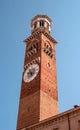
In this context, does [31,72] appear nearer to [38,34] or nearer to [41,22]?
[38,34]

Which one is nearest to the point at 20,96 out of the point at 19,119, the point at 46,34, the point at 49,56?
the point at 19,119

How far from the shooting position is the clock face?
90.4 feet

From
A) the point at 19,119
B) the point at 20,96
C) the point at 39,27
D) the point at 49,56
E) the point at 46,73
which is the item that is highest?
the point at 39,27

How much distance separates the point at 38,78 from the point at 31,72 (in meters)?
1.81

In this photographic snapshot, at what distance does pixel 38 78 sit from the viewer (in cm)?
2664

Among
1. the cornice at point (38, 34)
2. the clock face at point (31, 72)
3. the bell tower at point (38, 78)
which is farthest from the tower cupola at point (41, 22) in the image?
the clock face at point (31, 72)

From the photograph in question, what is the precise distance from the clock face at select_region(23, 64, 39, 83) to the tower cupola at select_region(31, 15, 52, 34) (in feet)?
20.8

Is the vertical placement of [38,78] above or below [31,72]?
below

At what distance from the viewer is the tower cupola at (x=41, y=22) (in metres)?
33.1

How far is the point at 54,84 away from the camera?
28.3m

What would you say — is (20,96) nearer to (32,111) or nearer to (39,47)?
(32,111)

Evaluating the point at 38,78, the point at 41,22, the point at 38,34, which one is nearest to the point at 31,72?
the point at 38,78

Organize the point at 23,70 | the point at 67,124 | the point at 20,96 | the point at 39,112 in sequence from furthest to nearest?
the point at 23,70 < the point at 20,96 < the point at 39,112 < the point at 67,124

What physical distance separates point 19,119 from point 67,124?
8091mm
